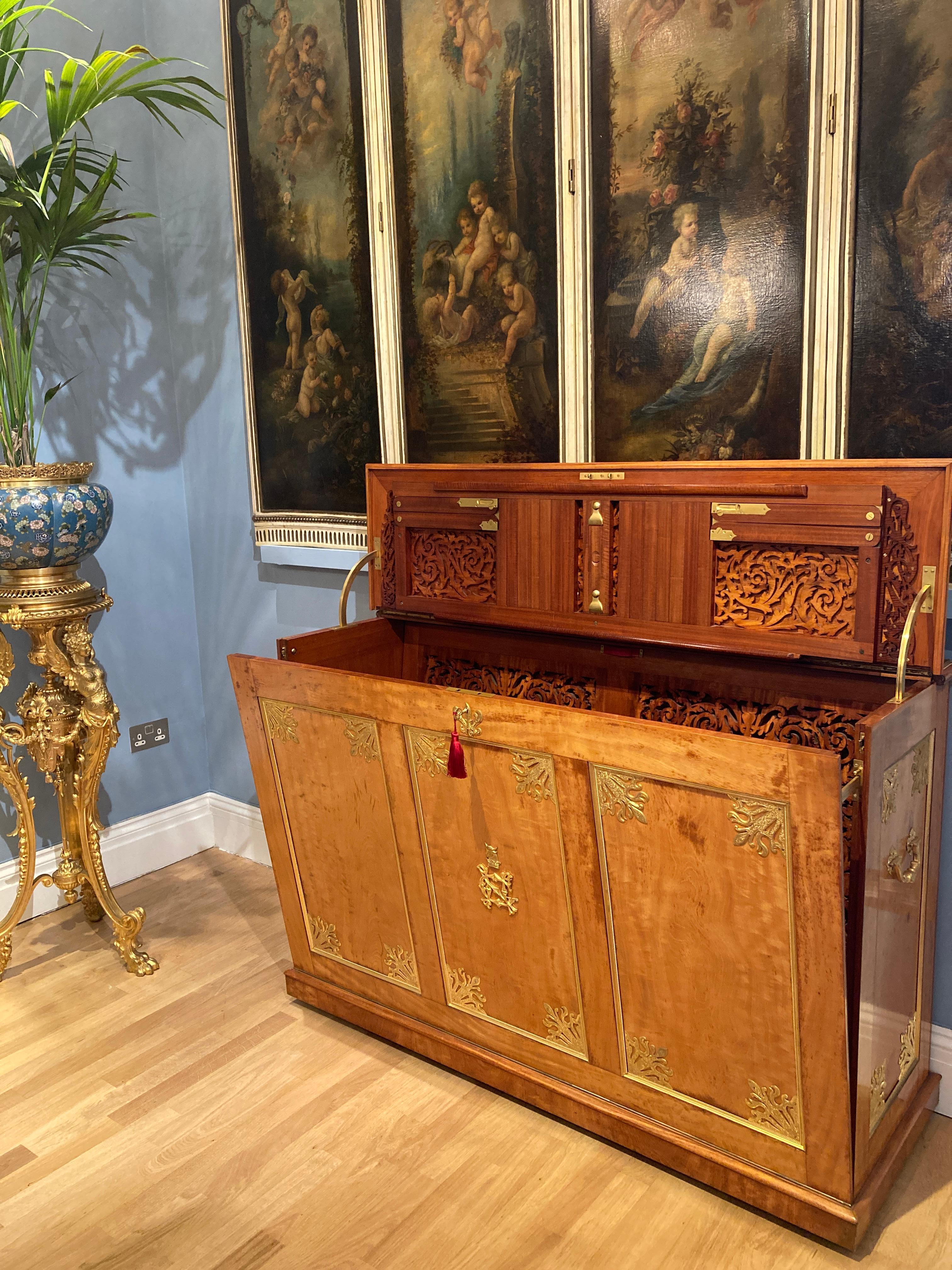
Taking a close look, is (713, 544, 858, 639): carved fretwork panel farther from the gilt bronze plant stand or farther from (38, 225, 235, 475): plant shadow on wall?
(38, 225, 235, 475): plant shadow on wall

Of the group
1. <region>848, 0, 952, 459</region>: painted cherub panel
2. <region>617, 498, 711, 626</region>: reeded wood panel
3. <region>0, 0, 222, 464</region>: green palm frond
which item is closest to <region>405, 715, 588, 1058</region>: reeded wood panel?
<region>617, 498, 711, 626</region>: reeded wood panel

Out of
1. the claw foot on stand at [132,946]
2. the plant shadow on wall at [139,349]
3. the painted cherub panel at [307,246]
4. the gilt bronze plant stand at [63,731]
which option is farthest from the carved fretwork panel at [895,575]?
the plant shadow on wall at [139,349]

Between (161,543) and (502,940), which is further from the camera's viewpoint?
(161,543)

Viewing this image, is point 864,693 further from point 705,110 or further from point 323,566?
point 323,566

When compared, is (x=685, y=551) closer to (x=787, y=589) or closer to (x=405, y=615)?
(x=787, y=589)

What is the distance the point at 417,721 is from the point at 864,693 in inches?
35.2

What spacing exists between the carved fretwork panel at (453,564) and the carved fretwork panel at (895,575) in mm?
896

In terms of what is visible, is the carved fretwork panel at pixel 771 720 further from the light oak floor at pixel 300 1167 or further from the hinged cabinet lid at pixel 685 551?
the light oak floor at pixel 300 1167

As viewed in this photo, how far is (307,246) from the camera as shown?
116 inches

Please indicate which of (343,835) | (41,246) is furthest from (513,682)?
(41,246)

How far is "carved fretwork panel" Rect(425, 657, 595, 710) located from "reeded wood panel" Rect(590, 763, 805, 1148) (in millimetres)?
536

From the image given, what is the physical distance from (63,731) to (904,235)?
2385 millimetres

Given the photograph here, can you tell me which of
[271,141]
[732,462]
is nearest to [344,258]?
[271,141]

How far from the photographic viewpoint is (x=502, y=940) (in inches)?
81.2
